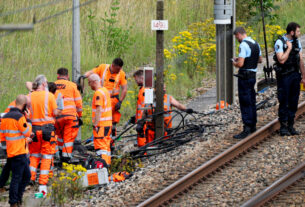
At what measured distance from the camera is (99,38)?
19875mm

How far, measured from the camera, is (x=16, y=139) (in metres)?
9.52

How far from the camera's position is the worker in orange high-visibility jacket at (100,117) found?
10.7 m

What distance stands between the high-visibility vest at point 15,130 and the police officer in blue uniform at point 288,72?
4.27 meters

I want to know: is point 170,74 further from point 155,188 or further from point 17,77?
point 155,188

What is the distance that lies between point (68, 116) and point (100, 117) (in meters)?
1.04

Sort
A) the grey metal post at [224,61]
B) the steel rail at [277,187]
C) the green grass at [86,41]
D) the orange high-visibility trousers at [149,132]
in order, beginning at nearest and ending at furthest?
the steel rail at [277,187] → the orange high-visibility trousers at [149,132] → the grey metal post at [224,61] → the green grass at [86,41]

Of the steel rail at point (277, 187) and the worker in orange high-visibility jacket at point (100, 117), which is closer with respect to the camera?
the steel rail at point (277, 187)

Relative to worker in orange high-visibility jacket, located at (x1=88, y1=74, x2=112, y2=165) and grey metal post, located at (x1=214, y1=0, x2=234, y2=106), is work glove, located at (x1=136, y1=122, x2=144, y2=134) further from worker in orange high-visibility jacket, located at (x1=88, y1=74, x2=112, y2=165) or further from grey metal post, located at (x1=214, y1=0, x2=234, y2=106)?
grey metal post, located at (x1=214, y1=0, x2=234, y2=106)

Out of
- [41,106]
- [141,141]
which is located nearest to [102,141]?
[41,106]

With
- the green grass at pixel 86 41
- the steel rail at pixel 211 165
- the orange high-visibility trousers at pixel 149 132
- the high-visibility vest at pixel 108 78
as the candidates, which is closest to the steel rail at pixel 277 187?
the steel rail at pixel 211 165

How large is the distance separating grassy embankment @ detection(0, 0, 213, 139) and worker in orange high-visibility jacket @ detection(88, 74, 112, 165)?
14.7 ft

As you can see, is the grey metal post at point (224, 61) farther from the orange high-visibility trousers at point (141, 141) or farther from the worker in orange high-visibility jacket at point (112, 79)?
the orange high-visibility trousers at point (141, 141)

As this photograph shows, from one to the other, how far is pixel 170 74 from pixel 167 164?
723cm

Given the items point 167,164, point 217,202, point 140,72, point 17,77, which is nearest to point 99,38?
point 17,77
